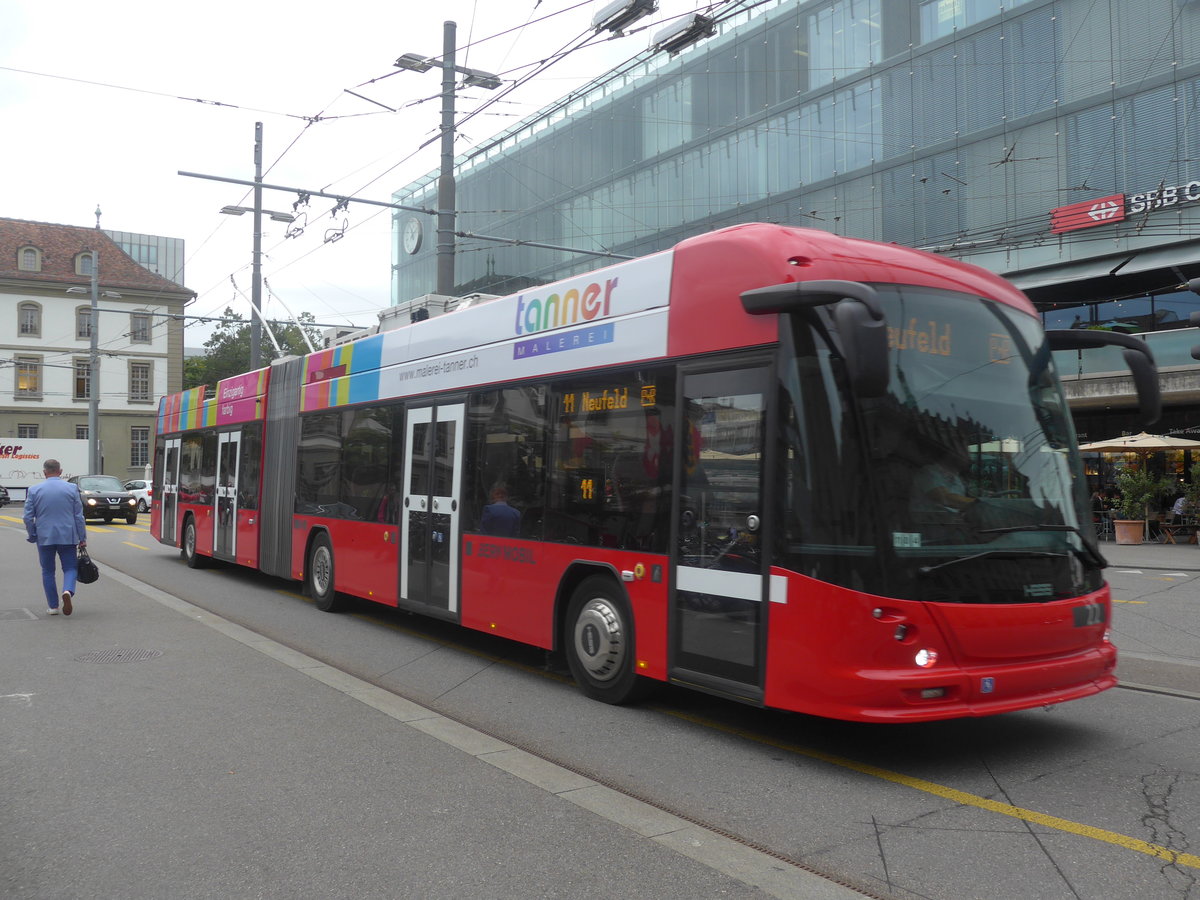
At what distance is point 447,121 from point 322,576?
7046mm

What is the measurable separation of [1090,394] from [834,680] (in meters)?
25.4

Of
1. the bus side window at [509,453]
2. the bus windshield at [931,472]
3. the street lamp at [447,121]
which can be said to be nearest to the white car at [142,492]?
the street lamp at [447,121]

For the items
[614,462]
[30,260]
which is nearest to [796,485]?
[614,462]

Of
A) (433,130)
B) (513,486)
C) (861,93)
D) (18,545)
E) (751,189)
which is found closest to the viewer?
(513,486)

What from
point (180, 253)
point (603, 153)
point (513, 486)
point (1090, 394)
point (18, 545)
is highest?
point (180, 253)

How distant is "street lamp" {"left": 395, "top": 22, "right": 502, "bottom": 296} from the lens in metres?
14.6

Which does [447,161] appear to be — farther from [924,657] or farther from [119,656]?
[924,657]

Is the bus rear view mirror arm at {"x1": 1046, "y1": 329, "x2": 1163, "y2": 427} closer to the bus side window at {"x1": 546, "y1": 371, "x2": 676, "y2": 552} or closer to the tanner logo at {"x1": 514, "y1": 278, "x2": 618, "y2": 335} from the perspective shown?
the bus side window at {"x1": 546, "y1": 371, "x2": 676, "y2": 552}

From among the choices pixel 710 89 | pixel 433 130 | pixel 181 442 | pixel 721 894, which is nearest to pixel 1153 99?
pixel 710 89

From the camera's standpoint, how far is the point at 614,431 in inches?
274

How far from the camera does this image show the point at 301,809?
477 cm

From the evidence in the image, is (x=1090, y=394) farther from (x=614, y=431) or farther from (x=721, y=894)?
(x=721, y=894)

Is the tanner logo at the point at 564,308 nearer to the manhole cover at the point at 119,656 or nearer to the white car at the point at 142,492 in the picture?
the manhole cover at the point at 119,656

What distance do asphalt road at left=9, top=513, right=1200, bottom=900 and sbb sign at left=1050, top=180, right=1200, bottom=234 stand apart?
63.7 feet
